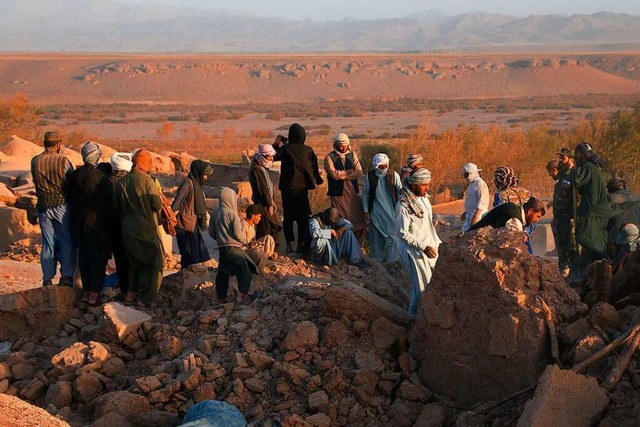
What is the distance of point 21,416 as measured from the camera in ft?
15.6

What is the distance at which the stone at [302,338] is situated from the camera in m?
5.86

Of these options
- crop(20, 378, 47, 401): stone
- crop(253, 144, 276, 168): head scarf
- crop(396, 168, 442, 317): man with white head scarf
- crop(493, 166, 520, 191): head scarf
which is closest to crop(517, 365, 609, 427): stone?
crop(396, 168, 442, 317): man with white head scarf

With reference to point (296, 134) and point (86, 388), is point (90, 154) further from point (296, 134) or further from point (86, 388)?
point (86, 388)

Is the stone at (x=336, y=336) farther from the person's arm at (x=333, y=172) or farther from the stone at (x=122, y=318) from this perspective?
the person's arm at (x=333, y=172)

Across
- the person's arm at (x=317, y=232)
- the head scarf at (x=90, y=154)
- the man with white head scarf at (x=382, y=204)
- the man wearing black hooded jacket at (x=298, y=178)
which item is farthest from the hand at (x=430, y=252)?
the head scarf at (x=90, y=154)

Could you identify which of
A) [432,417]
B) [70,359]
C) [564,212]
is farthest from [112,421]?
[564,212]

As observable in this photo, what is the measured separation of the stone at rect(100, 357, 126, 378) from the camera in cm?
631

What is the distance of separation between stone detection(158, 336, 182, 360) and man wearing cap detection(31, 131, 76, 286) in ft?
6.36

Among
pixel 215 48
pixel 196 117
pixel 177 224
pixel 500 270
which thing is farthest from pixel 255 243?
pixel 215 48

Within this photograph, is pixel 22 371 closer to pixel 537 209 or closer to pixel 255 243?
pixel 255 243

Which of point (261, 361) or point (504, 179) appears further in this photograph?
point (504, 179)

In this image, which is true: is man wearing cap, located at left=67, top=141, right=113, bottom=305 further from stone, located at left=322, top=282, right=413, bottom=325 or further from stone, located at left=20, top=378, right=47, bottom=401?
stone, located at left=322, top=282, right=413, bottom=325

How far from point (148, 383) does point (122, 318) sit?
41.2 inches

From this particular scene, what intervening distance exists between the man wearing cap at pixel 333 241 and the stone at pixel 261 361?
2273 millimetres
